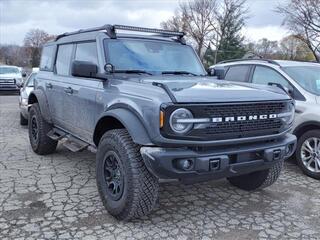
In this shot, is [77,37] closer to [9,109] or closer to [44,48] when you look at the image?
[44,48]

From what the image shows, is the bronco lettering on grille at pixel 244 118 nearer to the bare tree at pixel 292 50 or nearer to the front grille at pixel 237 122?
the front grille at pixel 237 122

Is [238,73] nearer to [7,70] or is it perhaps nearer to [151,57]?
[151,57]

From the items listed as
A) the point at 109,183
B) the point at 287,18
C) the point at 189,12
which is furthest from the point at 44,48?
the point at 189,12

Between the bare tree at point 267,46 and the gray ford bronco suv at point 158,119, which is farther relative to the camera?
the bare tree at point 267,46

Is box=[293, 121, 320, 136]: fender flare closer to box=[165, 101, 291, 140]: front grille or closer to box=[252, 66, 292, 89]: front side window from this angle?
box=[252, 66, 292, 89]: front side window

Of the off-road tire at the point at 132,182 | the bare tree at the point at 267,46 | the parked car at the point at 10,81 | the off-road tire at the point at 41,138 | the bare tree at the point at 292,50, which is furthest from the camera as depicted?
the bare tree at the point at 267,46

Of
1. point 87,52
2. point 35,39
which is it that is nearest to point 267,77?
point 87,52

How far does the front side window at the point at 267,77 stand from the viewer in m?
6.03

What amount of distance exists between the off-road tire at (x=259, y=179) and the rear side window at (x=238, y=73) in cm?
224

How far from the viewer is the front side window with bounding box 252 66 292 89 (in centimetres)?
603

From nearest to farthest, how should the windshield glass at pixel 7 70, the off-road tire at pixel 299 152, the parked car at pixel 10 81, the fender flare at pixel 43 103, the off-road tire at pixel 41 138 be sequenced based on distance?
the off-road tire at pixel 299 152 < the fender flare at pixel 43 103 < the off-road tire at pixel 41 138 < the parked car at pixel 10 81 < the windshield glass at pixel 7 70

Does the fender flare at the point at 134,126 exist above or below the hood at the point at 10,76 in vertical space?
above

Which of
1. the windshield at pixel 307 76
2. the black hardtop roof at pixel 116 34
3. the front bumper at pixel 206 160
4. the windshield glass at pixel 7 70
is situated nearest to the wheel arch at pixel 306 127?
the windshield at pixel 307 76

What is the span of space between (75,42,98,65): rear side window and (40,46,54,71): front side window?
119 cm
